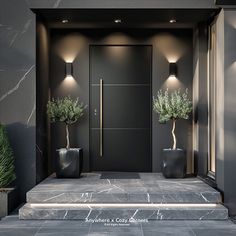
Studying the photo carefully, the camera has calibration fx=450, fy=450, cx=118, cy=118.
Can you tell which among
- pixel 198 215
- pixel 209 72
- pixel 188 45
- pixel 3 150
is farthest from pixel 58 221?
pixel 188 45

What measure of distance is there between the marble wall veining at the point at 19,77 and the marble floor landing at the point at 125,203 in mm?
503

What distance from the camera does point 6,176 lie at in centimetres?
621

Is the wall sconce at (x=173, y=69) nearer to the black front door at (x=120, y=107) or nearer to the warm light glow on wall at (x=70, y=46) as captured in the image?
the black front door at (x=120, y=107)

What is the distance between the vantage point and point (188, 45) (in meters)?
8.09

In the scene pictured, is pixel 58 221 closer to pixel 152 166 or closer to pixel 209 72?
pixel 152 166

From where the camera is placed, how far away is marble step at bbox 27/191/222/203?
603cm

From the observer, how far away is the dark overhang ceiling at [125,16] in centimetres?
670

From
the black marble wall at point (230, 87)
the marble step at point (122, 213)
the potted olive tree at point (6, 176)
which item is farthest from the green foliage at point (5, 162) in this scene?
the black marble wall at point (230, 87)

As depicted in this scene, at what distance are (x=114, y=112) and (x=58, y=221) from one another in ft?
9.24

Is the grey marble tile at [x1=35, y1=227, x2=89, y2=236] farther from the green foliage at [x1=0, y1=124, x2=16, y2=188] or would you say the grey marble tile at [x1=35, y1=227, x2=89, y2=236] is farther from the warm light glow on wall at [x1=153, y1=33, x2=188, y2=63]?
the warm light glow on wall at [x1=153, y1=33, x2=188, y2=63]

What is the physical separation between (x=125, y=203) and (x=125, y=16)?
2.89 m

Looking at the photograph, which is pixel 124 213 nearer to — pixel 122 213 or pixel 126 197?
pixel 122 213

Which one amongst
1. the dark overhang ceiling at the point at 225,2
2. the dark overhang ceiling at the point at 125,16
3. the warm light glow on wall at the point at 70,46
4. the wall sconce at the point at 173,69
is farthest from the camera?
the warm light glow on wall at the point at 70,46

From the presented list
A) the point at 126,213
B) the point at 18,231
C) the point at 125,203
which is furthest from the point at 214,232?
the point at 18,231
